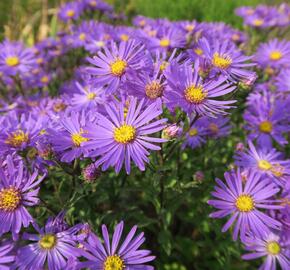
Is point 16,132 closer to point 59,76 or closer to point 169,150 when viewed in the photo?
point 169,150

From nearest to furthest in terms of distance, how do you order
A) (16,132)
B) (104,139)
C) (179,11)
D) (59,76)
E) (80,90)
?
1. (104,139)
2. (16,132)
3. (80,90)
4. (59,76)
5. (179,11)

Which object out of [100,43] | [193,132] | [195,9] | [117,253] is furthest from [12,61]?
[195,9]

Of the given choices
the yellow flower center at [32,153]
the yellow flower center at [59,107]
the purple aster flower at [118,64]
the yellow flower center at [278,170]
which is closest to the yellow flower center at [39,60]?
the yellow flower center at [59,107]

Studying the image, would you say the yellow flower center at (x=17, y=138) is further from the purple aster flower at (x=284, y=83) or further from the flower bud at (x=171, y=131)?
the purple aster flower at (x=284, y=83)

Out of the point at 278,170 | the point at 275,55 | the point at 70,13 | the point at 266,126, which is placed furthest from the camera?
the point at 70,13

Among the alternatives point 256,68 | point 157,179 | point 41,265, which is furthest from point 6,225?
point 256,68

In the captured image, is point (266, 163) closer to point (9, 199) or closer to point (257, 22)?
point (9, 199)
